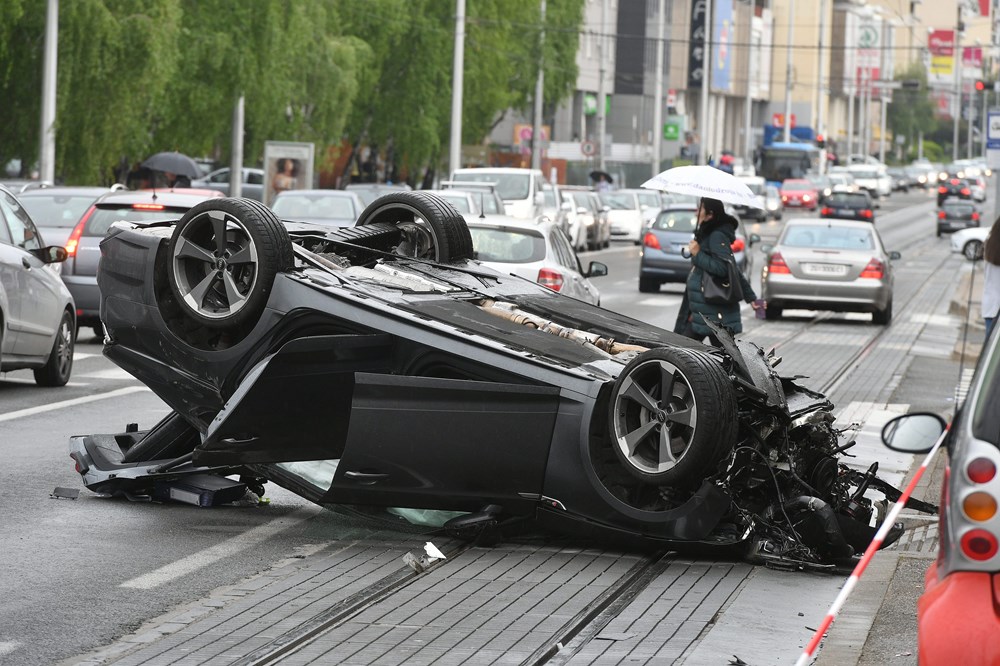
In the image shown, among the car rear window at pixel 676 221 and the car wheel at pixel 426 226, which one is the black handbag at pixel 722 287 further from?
the car rear window at pixel 676 221

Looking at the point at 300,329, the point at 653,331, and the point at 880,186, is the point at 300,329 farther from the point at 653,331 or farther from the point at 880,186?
the point at 880,186

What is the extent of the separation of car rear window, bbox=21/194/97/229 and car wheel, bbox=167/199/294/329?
13.0 meters

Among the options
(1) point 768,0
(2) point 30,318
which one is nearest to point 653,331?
(2) point 30,318

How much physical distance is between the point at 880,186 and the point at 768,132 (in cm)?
1728

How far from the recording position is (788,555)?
8.44 m

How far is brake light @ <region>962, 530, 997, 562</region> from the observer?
185 inches

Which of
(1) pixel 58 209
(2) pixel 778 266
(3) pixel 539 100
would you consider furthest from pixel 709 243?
(3) pixel 539 100

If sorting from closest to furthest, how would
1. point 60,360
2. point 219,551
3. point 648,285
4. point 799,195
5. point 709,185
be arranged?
point 219,551 < point 709,185 < point 60,360 < point 648,285 < point 799,195

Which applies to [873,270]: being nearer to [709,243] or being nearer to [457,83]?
[709,243]

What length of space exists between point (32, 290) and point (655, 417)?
318 inches

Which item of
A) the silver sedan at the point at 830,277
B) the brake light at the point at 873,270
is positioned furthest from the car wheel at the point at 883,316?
the brake light at the point at 873,270

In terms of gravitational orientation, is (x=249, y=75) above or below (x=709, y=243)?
above

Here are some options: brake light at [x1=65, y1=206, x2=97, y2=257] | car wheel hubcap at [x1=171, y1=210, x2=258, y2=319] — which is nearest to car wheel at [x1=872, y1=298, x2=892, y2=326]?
brake light at [x1=65, y1=206, x2=97, y2=257]

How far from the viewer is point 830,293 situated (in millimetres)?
26844
